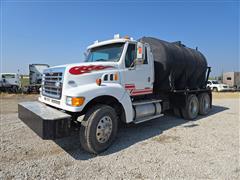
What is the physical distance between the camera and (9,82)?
60.6 feet

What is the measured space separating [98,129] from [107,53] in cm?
231

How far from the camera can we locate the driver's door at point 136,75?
5012 mm

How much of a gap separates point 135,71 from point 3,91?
18.3 metres

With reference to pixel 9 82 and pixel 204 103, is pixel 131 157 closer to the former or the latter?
pixel 204 103

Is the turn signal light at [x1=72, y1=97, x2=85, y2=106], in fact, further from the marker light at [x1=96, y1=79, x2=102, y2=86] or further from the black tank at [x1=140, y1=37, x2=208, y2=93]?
the black tank at [x1=140, y1=37, x2=208, y2=93]

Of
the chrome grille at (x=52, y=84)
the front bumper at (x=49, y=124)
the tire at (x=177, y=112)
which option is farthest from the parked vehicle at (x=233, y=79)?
the front bumper at (x=49, y=124)

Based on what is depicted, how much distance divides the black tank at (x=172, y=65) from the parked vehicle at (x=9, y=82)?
1675cm

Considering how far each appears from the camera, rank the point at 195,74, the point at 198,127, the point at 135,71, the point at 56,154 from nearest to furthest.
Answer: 1. the point at 56,154
2. the point at 135,71
3. the point at 198,127
4. the point at 195,74

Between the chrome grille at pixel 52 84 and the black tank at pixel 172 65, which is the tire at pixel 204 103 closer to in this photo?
the black tank at pixel 172 65

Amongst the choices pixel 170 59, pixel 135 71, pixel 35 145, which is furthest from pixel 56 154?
pixel 170 59

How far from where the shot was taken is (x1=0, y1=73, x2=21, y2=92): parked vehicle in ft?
59.9

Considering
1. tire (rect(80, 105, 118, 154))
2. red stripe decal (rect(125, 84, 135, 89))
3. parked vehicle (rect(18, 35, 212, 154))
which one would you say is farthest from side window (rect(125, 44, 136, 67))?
tire (rect(80, 105, 118, 154))

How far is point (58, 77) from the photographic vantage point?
4.15 meters

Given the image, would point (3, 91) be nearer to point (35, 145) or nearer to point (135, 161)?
point (35, 145)
